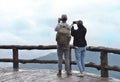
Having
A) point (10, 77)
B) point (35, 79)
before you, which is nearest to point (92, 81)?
point (35, 79)

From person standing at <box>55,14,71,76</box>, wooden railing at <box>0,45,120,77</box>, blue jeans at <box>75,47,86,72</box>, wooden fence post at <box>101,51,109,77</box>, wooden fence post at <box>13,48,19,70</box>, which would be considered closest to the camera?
person standing at <box>55,14,71,76</box>

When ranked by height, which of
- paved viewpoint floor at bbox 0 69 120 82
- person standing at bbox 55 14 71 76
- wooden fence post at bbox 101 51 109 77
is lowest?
paved viewpoint floor at bbox 0 69 120 82

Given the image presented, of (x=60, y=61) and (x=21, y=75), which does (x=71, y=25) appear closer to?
(x=60, y=61)

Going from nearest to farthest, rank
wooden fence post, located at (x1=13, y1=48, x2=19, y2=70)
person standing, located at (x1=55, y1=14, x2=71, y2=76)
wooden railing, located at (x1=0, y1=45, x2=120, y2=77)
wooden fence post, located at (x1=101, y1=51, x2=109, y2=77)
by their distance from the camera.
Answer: person standing, located at (x1=55, y1=14, x2=71, y2=76) < wooden railing, located at (x1=0, y1=45, x2=120, y2=77) < wooden fence post, located at (x1=101, y1=51, x2=109, y2=77) < wooden fence post, located at (x1=13, y1=48, x2=19, y2=70)

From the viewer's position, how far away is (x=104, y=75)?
57.7ft

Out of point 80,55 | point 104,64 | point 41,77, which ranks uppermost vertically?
point 80,55

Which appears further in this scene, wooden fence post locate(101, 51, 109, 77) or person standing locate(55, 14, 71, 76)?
wooden fence post locate(101, 51, 109, 77)

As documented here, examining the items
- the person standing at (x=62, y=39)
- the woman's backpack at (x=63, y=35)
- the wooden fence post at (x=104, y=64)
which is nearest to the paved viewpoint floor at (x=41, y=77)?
the wooden fence post at (x=104, y=64)

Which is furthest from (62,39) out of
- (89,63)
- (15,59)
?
(15,59)

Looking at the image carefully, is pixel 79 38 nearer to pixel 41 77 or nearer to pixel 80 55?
pixel 80 55

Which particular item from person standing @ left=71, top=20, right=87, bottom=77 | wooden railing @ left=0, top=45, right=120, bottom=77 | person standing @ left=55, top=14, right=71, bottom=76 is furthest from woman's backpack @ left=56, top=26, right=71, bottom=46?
wooden railing @ left=0, top=45, right=120, bottom=77

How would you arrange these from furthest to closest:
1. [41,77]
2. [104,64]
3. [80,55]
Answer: [104,64], [41,77], [80,55]

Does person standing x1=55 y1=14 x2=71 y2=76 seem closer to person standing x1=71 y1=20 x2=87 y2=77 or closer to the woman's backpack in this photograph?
the woman's backpack

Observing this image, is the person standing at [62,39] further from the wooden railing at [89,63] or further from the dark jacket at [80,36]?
the wooden railing at [89,63]
